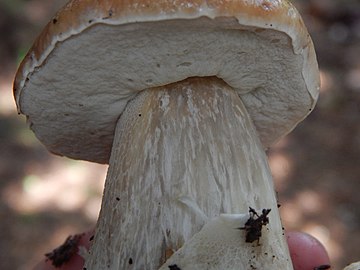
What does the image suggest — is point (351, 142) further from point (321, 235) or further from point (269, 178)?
point (269, 178)

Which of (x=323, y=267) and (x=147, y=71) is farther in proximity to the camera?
(x=323, y=267)

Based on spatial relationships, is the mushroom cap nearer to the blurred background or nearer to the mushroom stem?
the mushroom stem

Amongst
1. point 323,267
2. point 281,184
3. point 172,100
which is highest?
point 281,184

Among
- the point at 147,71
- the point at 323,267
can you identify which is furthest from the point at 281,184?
the point at 147,71

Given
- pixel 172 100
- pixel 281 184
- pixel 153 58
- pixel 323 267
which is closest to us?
pixel 153 58

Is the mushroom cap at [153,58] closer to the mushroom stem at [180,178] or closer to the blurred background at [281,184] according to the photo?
the mushroom stem at [180,178]

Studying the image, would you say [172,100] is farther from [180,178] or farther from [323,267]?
[323,267]

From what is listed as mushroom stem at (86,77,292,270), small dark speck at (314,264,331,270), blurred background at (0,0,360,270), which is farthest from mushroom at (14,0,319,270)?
blurred background at (0,0,360,270)

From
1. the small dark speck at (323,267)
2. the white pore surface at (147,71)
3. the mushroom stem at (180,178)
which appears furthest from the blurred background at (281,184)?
the mushroom stem at (180,178)
